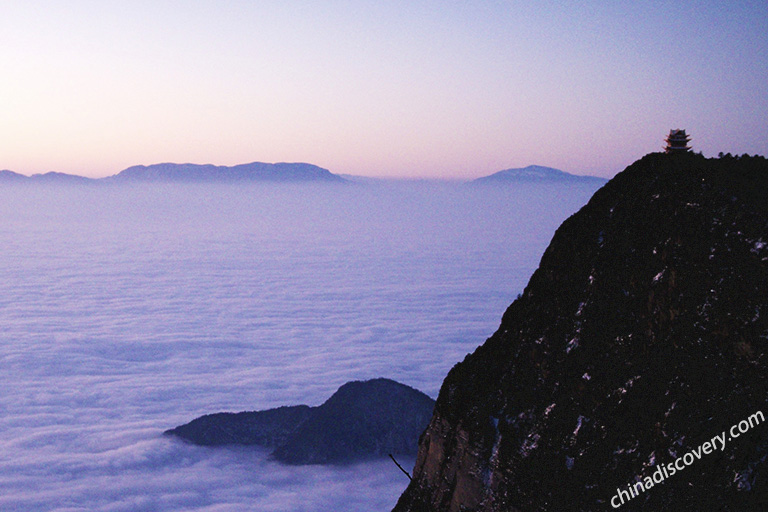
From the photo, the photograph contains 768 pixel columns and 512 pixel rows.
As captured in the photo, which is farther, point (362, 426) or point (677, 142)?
point (362, 426)

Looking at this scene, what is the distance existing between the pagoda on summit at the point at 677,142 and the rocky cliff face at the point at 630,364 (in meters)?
0.08

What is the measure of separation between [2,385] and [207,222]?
141505 millimetres

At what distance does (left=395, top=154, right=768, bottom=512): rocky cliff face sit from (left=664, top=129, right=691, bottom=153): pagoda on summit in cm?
8

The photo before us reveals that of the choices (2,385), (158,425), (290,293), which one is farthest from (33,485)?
(290,293)

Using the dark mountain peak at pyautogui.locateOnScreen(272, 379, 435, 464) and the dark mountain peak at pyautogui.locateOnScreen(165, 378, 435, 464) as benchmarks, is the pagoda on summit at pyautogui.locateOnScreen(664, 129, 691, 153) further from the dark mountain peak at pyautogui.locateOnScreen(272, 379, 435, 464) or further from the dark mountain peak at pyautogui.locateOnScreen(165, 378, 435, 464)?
the dark mountain peak at pyautogui.locateOnScreen(272, 379, 435, 464)

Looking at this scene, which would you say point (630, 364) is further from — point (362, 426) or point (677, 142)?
point (362, 426)

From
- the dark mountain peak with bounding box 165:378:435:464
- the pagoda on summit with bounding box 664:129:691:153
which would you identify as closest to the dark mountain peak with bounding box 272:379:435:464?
the dark mountain peak with bounding box 165:378:435:464

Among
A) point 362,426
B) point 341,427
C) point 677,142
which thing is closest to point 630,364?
point 677,142

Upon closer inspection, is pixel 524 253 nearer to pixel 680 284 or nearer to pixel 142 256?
pixel 142 256

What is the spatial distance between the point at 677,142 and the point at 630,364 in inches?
59.8

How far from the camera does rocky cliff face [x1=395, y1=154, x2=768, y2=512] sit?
10.4 feet

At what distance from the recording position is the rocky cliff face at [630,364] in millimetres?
3162

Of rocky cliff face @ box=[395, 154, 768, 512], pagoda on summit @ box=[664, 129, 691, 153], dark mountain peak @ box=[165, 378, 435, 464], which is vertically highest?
pagoda on summit @ box=[664, 129, 691, 153]

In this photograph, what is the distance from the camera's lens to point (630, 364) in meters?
3.69
